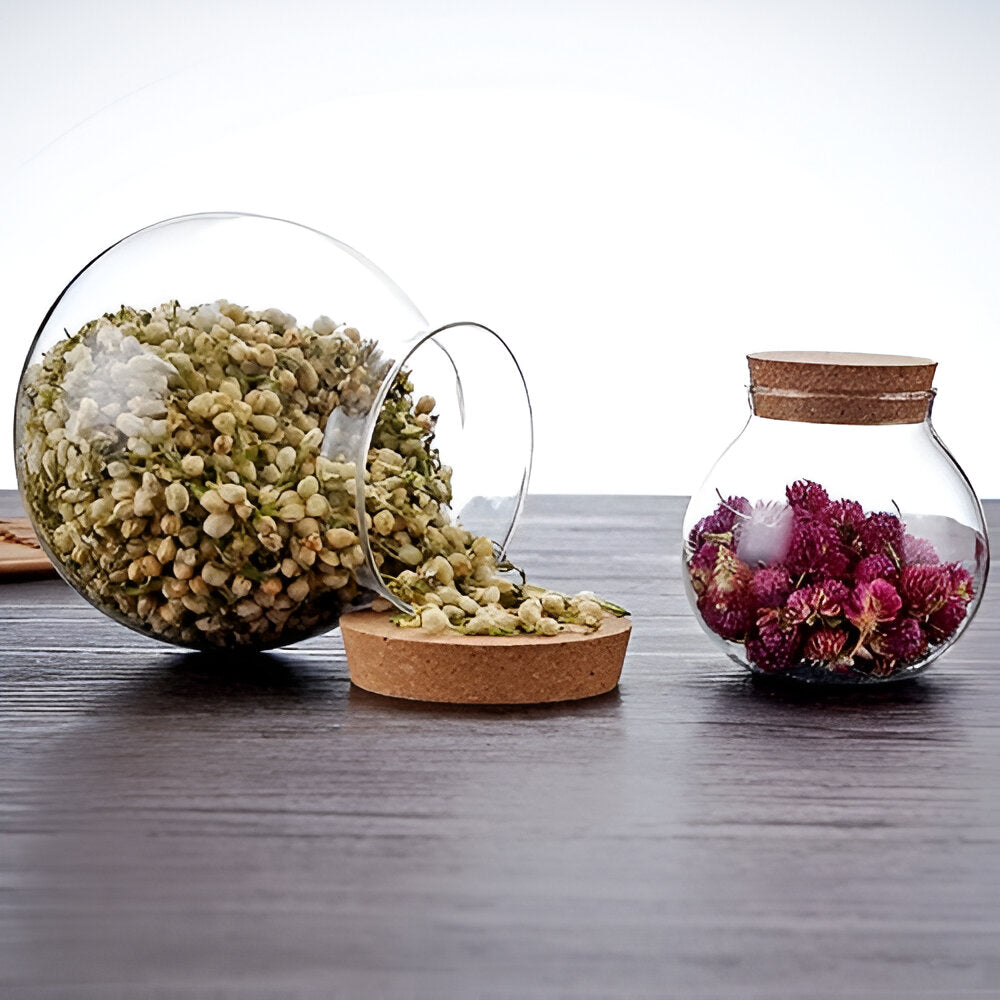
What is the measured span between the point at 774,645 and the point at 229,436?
311 millimetres

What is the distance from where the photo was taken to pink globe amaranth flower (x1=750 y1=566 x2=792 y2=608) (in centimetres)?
77

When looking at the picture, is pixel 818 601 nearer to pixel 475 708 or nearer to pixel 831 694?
pixel 831 694

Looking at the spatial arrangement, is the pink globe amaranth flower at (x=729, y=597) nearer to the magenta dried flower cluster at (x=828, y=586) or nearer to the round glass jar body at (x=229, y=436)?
the magenta dried flower cluster at (x=828, y=586)

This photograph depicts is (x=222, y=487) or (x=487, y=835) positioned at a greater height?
(x=222, y=487)

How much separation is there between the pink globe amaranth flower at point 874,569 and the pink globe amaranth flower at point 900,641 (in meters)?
0.03

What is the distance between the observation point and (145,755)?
671 mm

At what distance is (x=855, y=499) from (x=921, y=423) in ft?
0.22

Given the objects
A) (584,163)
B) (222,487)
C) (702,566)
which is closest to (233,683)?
(222,487)

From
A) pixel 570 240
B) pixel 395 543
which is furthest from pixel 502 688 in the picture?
pixel 570 240

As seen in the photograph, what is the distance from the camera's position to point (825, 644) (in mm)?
777

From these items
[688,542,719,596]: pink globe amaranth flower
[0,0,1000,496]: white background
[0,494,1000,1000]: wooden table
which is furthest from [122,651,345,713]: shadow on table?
[0,0,1000,496]: white background

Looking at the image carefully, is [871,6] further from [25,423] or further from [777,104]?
[25,423]

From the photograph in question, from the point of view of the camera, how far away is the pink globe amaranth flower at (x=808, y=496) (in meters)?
0.78

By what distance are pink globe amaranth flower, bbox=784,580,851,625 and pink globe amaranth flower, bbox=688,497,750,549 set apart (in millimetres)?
58
